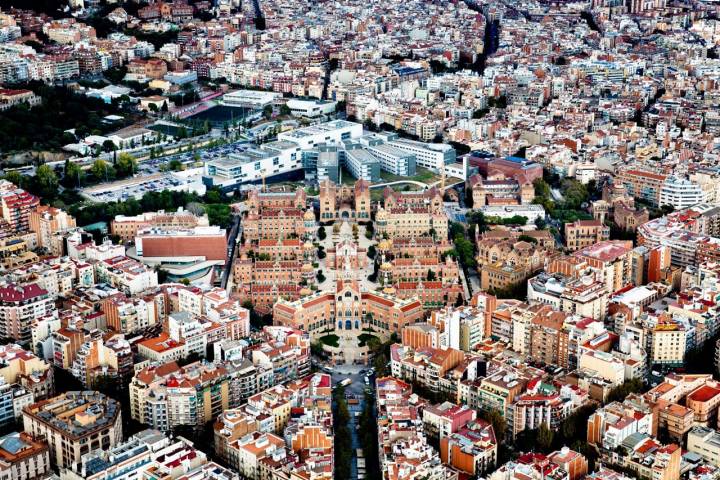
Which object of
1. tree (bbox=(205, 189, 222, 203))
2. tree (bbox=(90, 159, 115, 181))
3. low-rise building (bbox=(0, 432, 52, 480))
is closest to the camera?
low-rise building (bbox=(0, 432, 52, 480))

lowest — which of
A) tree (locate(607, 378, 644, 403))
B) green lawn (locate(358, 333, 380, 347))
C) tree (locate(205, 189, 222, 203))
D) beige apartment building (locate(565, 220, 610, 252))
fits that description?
green lawn (locate(358, 333, 380, 347))

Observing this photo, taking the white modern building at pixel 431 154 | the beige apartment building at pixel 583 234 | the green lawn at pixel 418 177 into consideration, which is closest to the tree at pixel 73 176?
the green lawn at pixel 418 177

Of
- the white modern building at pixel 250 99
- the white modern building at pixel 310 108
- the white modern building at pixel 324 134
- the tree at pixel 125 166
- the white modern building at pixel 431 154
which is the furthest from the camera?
the white modern building at pixel 250 99

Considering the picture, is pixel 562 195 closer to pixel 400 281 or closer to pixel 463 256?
pixel 463 256

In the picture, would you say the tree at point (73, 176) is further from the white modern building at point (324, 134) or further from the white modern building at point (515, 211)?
the white modern building at point (515, 211)

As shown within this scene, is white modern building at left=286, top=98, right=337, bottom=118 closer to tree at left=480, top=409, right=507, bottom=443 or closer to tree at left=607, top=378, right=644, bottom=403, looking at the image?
tree at left=607, top=378, right=644, bottom=403

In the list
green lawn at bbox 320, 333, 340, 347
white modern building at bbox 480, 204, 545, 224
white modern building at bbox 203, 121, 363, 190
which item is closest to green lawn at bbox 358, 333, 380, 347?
green lawn at bbox 320, 333, 340, 347
